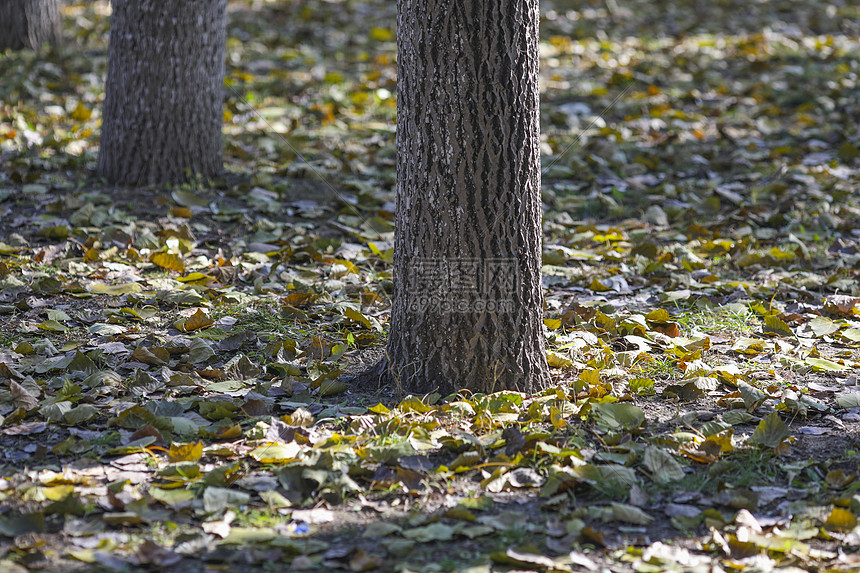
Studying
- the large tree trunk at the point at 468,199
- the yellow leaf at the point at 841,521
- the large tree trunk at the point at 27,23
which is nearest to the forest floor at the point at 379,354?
the yellow leaf at the point at 841,521

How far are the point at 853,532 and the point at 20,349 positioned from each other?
9.74ft

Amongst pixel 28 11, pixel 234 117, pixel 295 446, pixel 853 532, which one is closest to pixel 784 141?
pixel 234 117

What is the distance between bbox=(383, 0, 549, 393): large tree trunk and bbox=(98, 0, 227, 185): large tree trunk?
105 inches

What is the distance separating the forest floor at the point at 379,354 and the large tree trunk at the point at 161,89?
22 cm

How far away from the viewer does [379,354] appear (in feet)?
11.0

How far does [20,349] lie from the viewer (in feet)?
10.4

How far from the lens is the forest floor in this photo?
2.23 m

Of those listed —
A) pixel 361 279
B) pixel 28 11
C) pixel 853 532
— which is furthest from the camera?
pixel 28 11

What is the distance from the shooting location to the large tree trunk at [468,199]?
9.09 feet

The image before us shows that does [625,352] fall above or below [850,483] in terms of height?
above

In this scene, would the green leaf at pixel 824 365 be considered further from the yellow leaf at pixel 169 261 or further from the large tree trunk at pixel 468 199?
the yellow leaf at pixel 169 261

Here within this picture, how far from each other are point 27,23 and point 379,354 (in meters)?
6.48

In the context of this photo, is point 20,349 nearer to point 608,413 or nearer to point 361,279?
point 361,279

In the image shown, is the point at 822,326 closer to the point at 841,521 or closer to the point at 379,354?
the point at 841,521
